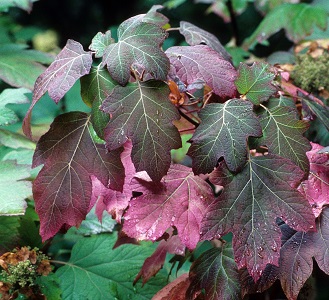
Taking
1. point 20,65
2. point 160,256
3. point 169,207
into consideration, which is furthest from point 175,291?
point 20,65

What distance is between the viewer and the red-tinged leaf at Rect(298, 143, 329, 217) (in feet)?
2.24

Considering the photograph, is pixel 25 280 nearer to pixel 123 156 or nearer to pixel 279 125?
pixel 123 156

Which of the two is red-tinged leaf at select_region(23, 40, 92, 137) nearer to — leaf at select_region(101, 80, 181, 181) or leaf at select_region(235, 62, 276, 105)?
leaf at select_region(101, 80, 181, 181)

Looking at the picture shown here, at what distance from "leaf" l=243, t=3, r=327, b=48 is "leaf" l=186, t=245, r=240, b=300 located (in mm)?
828

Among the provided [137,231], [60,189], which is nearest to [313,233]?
[137,231]

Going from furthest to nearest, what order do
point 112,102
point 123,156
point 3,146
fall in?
point 3,146 → point 123,156 → point 112,102

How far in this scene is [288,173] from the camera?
2.09 ft

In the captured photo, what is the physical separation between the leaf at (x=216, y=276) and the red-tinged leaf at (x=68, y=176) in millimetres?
166

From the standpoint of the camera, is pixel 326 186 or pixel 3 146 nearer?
pixel 326 186

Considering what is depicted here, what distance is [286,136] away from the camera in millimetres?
668

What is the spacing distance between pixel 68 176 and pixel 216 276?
239 millimetres

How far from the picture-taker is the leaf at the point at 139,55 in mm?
635

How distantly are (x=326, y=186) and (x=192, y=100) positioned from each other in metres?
0.23

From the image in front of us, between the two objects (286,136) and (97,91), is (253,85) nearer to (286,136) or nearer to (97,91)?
(286,136)
